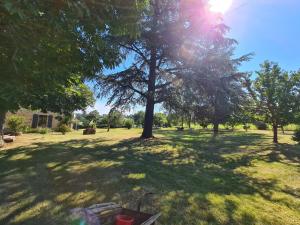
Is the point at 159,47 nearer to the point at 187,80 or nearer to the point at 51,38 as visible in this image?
the point at 187,80

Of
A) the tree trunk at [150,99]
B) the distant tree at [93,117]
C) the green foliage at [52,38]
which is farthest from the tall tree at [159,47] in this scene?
the distant tree at [93,117]

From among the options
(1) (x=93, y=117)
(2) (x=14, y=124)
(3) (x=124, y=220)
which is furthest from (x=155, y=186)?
(1) (x=93, y=117)

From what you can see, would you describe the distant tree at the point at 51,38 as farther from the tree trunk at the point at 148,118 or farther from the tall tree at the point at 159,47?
the tree trunk at the point at 148,118

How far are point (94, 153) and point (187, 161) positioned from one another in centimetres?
419

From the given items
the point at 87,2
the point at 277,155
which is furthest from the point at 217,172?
the point at 87,2

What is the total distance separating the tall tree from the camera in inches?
674

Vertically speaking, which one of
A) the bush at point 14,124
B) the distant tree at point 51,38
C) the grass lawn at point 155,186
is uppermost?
the distant tree at point 51,38

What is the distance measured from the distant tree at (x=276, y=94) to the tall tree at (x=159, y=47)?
6626mm

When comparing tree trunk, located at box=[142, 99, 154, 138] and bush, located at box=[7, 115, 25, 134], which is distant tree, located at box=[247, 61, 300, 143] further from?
bush, located at box=[7, 115, 25, 134]

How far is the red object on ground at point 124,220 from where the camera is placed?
173 inches

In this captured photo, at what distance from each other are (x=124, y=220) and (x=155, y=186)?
3.49 meters

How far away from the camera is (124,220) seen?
4.45m

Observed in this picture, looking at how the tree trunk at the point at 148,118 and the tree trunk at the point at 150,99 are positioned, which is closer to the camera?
the tree trunk at the point at 150,99

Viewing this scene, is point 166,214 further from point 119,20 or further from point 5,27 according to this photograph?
point 5,27
